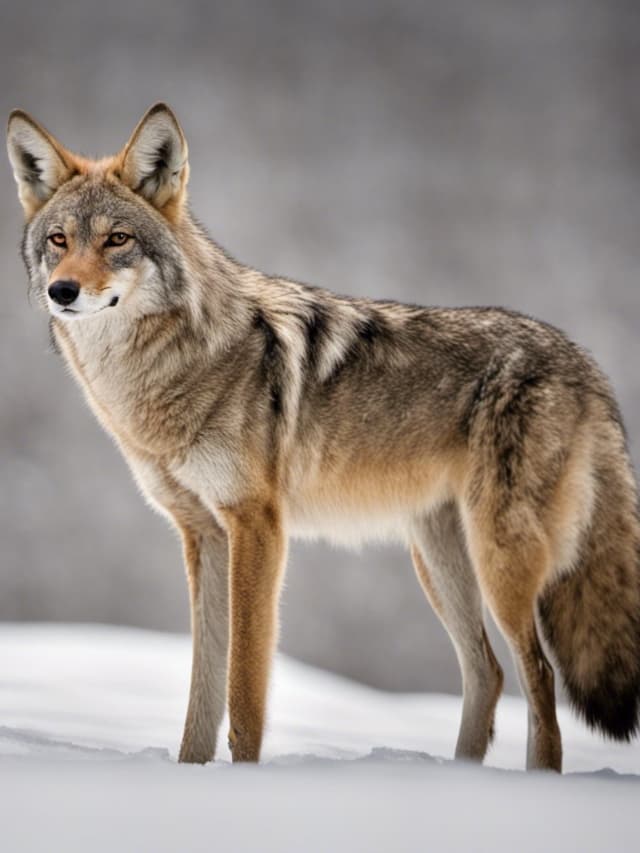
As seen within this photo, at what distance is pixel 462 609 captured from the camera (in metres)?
3.98

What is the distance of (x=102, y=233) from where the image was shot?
3230 mm

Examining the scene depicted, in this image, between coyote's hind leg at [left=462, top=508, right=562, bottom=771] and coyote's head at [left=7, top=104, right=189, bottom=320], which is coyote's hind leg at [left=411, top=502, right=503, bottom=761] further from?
coyote's head at [left=7, top=104, right=189, bottom=320]

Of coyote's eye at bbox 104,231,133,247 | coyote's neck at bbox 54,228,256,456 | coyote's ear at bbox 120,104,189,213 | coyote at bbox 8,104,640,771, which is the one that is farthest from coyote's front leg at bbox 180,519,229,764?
coyote's ear at bbox 120,104,189,213

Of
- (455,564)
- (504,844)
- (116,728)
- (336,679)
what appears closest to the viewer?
(504,844)

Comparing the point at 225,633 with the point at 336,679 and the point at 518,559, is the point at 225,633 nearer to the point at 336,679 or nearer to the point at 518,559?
the point at 518,559

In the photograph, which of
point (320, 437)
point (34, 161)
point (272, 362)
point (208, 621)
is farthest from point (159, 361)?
point (208, 621)

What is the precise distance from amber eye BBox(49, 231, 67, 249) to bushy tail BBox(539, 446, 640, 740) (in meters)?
1.98

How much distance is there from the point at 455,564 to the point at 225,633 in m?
0.92

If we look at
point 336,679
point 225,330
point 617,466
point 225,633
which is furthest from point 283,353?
point 336,679

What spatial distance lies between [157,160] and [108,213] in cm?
27

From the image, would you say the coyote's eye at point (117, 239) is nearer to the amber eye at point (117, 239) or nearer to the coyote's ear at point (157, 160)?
the amber eye at point (117, 239)

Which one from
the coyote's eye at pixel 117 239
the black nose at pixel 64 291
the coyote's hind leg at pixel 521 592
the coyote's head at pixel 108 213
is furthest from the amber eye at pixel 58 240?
the coyote's hind leg at pixel 521 592

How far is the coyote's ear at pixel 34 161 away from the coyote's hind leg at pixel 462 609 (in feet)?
5.76

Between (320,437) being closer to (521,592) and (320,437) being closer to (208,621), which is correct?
(208,621)
